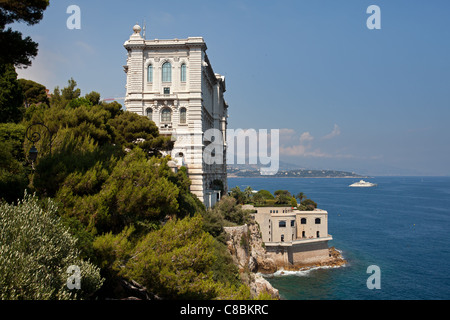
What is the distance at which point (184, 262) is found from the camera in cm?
1283

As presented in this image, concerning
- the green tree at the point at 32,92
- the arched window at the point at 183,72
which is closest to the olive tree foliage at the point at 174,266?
the arched window at the point at 183,72

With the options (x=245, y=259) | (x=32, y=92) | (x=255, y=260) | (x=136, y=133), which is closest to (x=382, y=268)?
(x=255, y=260)

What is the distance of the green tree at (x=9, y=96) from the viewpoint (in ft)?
77.5

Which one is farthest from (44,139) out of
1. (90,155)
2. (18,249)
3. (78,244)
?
(18,249)

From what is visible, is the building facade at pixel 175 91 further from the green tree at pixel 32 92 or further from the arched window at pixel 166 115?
the green tree at pixel 32 92

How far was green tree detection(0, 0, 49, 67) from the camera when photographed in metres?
11.6

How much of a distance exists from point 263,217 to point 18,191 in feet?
119

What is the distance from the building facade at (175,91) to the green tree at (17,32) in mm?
19703

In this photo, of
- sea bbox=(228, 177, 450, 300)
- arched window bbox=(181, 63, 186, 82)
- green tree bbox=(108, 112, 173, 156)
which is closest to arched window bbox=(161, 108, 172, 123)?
arched window bbox=(181, 63, 186, 82)

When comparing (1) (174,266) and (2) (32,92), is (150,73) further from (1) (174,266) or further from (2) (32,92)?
(1) (174,266)

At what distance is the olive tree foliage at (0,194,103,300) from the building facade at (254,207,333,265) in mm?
36668

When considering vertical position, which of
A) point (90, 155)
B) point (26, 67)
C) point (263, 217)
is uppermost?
point (26, 67)

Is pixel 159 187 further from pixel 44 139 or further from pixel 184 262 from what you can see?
pixel 44 139

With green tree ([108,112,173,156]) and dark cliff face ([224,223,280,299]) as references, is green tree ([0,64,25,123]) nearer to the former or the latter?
green tree ([108,112,173,156])
